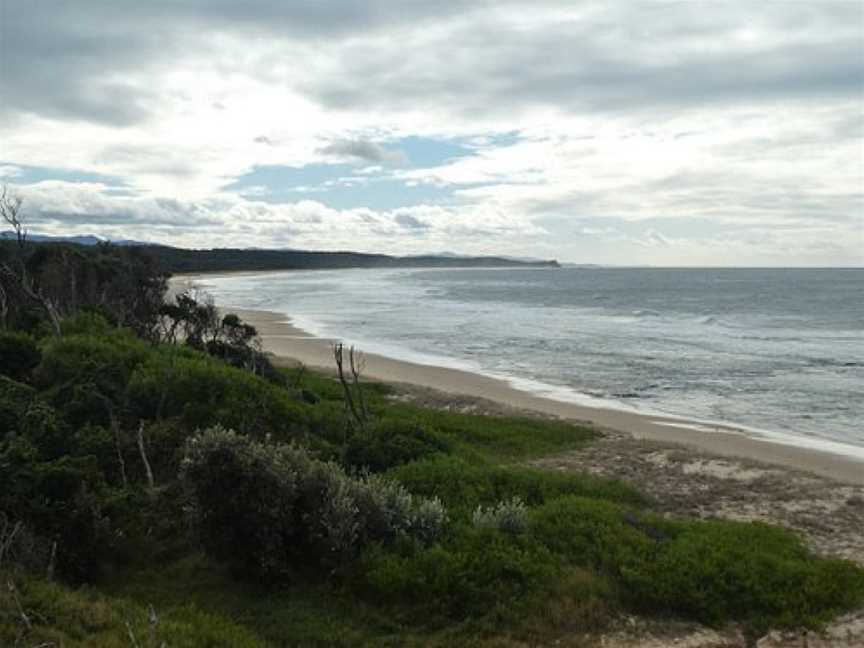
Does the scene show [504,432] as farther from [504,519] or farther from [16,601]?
[16,601]

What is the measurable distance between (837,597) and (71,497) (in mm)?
8018

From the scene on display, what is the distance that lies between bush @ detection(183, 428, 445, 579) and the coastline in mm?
10039

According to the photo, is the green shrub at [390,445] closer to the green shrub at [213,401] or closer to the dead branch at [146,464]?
the green shrub at [213,401]

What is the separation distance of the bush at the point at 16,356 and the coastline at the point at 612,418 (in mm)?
11591

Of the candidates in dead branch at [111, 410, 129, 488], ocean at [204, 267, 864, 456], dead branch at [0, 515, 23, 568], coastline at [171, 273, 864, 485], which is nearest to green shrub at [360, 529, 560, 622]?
dead branch at [0, 515, 23, 568]

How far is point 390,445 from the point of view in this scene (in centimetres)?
1238

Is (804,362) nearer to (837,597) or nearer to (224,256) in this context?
(837,597)

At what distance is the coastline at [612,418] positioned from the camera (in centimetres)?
1642

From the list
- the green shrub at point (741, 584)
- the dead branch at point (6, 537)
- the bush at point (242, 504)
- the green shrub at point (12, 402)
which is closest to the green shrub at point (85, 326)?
the green shrub at point (12, 402)

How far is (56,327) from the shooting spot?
16.2 metres

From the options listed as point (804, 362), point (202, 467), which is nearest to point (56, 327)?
point (202, 467)

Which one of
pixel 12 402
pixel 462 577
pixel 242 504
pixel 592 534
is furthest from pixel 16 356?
pixel 592 534

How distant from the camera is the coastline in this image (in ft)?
53.9

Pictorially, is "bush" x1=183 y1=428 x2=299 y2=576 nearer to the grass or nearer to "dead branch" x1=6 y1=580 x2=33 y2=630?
the grass
